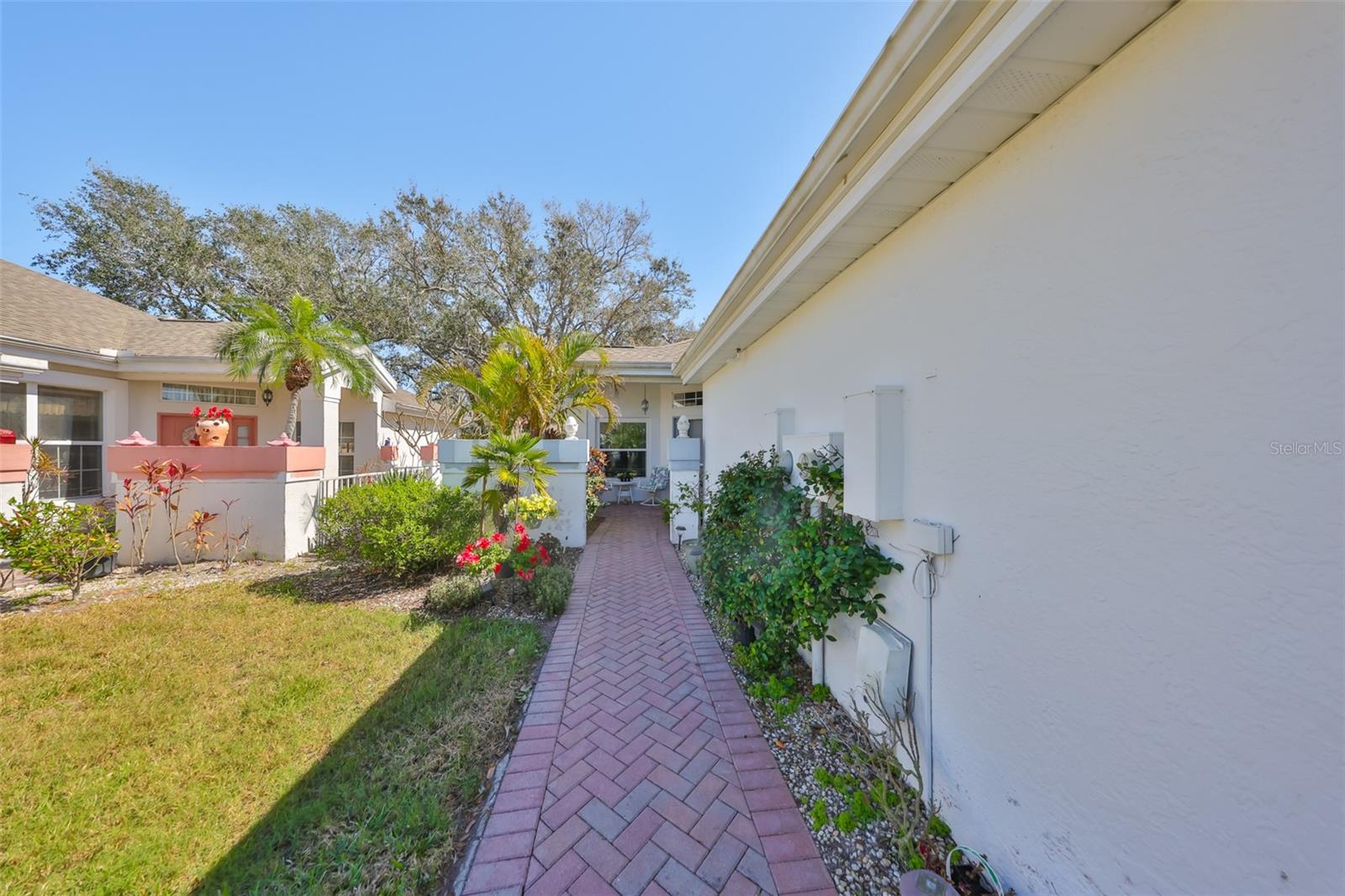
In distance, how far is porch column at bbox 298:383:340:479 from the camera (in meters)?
9.80

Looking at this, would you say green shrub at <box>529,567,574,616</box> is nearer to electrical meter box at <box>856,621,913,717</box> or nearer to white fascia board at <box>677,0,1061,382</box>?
electrical meter box at <box>856,621,913,717</box>

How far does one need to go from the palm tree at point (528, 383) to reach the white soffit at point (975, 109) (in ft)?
19.6

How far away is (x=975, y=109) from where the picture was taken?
1878 millimetres

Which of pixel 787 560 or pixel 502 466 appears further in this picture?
pixel 502 466

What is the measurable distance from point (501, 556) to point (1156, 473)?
6.28 metres

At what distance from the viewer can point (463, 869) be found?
230 centimetres

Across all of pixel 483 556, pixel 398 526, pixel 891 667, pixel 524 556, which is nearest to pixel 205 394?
pixel 398 526

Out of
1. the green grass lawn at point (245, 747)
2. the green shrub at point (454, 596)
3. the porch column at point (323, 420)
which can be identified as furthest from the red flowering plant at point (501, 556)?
the porch column at point (323, 420)

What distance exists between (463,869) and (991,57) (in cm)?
409

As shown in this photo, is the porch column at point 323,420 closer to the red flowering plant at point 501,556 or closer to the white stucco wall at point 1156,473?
the red flowering plant at point 501,556

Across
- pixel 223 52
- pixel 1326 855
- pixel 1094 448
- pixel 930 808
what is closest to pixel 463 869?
pixel 930 808

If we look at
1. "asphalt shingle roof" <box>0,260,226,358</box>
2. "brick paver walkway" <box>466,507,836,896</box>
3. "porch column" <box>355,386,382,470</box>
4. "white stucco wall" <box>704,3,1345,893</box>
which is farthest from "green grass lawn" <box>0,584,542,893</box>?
"porch column" <box>355,386,382,470</box>

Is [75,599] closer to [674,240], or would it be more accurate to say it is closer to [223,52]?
[223,52]

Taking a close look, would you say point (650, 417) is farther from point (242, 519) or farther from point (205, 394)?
point (205, 394)
